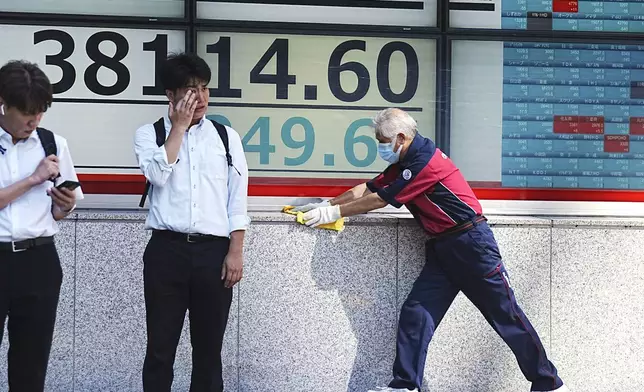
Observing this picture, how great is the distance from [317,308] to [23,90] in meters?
2.58

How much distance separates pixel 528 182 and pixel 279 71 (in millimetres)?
1901

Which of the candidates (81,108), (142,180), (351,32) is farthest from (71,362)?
(351,32)

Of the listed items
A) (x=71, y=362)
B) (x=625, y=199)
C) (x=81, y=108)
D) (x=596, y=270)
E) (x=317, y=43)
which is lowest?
(x=71, y=362)

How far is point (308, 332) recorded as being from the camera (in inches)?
228

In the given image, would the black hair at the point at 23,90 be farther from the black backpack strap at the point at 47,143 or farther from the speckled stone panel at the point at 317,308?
the speckled stone panel at the point at 317,308

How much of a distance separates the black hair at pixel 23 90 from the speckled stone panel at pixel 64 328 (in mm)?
1865

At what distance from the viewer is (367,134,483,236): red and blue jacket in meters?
5.29

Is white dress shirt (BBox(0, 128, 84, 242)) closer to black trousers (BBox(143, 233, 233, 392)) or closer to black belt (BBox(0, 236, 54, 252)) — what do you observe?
black belt (BBox(0, 236, 54, 252))

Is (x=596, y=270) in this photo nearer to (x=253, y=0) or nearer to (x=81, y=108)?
(x=253, y=0)

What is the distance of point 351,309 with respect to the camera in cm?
580

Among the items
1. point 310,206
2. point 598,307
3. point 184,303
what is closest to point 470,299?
point 598,307

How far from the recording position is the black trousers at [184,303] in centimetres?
446

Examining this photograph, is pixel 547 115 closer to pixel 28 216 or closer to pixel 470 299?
pixel 470 299

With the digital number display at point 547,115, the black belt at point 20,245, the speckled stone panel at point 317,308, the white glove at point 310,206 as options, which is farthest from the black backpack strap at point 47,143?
the digital number display at point 547,115
